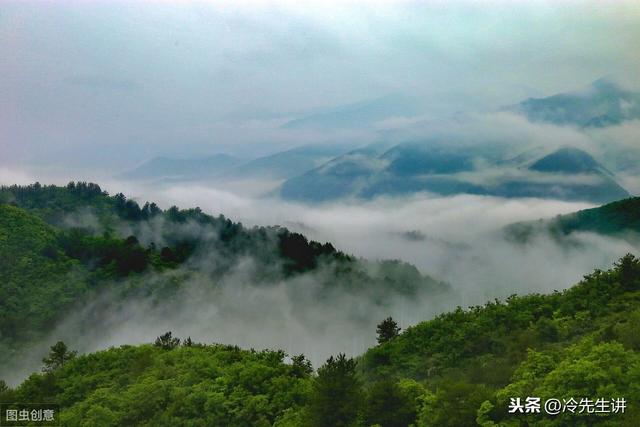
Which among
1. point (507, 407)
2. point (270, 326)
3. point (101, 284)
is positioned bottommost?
point (507, 407)

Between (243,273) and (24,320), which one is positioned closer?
(24,320)

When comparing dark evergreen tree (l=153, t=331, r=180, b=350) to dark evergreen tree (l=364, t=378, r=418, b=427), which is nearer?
dark evergreen tree (l=364, t=378, r=418, b=427)

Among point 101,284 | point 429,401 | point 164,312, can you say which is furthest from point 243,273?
point 429,401

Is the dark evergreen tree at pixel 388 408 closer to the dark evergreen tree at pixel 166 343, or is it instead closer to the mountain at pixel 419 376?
the mountain at pixel 419 376

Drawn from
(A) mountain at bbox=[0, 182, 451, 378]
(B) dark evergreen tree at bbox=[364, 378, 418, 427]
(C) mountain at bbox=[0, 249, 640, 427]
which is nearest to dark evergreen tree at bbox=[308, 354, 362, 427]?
(C) mountain at bbox=[0, 249, 640, 427]

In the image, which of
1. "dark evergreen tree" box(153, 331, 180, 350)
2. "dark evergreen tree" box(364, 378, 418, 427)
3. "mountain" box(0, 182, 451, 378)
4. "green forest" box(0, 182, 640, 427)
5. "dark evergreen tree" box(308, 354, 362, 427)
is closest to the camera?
"green forest" box(0, 182, 640, 427)

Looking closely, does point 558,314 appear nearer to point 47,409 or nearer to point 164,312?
point 47,409

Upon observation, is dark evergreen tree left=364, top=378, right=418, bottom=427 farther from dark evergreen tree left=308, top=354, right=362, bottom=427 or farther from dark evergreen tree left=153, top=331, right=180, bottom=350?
dark evergreen tree left=153, top=331, right=180, bottom=350

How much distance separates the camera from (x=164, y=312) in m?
142

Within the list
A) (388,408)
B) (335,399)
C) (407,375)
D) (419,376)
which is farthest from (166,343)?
(388,408)

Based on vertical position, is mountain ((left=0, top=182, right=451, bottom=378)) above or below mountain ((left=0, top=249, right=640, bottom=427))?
above

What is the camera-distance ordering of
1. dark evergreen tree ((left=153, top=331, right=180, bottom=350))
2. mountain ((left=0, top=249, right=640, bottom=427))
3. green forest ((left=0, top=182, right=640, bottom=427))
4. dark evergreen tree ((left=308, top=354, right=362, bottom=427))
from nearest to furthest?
mountain ((left=0, top=249, right=640, bottom=427)) → green forest ((left=0, top=182, right=640, bottom=427)) → dark evergreen tree ((left=308, top=354, right=362, bottom=427)) → dark evergreen tree ((left=153, top=331, right=180, bottom=350))

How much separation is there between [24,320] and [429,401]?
104 meters

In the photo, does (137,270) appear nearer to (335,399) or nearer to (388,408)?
(335,399)
